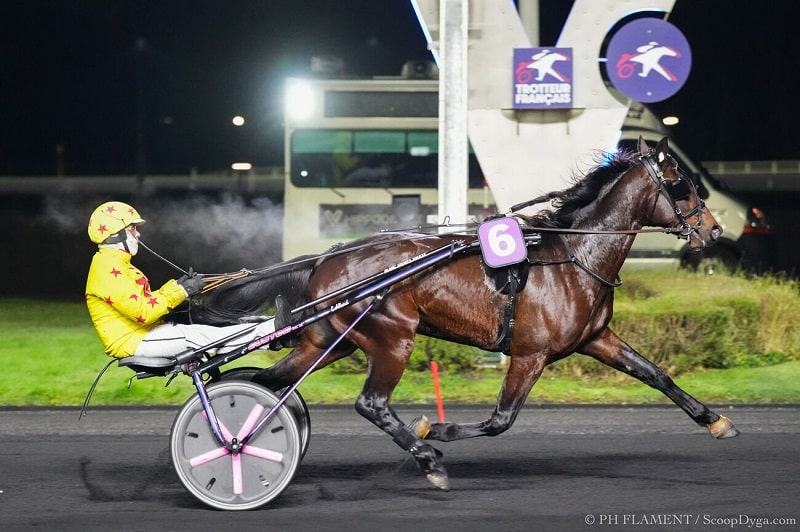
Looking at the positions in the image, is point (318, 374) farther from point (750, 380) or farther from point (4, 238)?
point (4, 238)

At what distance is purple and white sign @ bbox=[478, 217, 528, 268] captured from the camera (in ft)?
21.8

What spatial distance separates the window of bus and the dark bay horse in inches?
407

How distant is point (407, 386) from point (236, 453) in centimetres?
453

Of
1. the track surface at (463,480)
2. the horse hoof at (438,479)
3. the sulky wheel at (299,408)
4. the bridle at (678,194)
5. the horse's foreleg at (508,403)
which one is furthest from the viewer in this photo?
the bridle at (678,194)

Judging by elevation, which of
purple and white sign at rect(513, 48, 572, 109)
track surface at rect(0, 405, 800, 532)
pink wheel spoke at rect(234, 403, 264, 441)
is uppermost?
purple and white sign at rect(513, 48, 572, 109)

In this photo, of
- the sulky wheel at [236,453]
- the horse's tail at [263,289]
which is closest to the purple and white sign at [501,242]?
the horse's tail at [263,289]

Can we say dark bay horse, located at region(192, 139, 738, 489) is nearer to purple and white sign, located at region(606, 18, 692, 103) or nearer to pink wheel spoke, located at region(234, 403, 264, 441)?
pink wheel spoke, located at region(234, 403, 264, 441)

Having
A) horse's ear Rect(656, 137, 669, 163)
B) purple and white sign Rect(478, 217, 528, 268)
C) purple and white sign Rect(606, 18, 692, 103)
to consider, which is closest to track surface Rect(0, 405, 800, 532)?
purple and white sign Rect(478, 217, 528, 268)

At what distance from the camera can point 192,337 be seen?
21.0 ft

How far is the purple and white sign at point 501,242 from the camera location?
6641mm

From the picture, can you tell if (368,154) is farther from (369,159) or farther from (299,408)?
(299,408)

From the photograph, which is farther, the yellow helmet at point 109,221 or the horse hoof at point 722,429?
the horse hoof at point 722,429

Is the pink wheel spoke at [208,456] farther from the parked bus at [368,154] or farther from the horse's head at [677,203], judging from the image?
the parked bus at [368,154]

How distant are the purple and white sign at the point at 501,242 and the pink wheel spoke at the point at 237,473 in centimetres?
169
